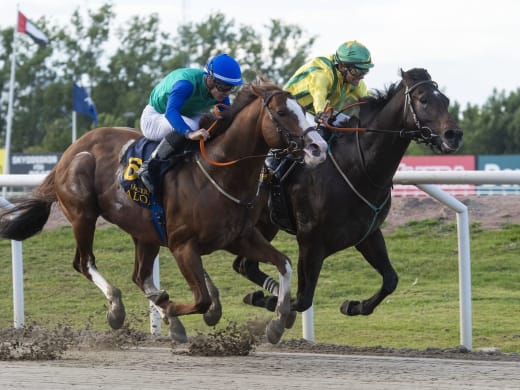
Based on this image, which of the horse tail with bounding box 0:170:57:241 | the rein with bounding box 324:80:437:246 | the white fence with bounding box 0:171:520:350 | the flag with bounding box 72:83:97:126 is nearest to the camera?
the rein with bounding box 324:80:437:246

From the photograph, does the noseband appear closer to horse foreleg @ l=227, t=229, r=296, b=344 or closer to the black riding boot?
horse foreleg @ l=227, t=229, r=296, b=344

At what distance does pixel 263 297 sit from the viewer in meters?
7.17

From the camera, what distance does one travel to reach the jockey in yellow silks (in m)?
6.97

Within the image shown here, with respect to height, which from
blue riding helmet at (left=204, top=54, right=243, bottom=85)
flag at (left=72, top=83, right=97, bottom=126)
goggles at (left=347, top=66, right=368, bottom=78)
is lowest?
blue riding helmet at (left=204, top=54, right=243, bottom=85)

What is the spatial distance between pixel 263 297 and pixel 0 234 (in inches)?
77.0

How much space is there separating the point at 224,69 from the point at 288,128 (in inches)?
28.8

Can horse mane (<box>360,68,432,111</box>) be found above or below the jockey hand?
above

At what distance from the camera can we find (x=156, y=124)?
6.86 m

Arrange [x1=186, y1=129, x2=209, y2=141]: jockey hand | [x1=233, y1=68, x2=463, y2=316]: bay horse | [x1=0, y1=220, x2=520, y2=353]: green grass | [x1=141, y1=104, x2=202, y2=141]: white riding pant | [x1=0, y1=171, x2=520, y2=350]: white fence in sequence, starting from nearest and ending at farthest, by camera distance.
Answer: [x1=186, y1=129, x2=209, y2=141]: jockey hand, [x1=233, y1=68, x2=463, y2=316]: bay horse, [x1=141, y1=104, x2=202, y2=141]: white riding pant, [x1=0, y1=171, x2=520, y2=350]: white fence, [x1=0, y1=220, x2=520, y2=353]: green grass

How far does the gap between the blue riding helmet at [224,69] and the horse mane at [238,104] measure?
0.10 meters

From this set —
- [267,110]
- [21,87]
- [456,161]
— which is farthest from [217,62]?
[21,87]

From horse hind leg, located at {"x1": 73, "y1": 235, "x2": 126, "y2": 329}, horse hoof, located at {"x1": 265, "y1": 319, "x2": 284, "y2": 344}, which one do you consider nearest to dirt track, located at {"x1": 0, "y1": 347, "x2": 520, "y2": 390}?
horse hoof, located at {"x1": 265, "y1": 319, "x2": 284, "y2": 344}

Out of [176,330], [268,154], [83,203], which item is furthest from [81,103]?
[268,154]

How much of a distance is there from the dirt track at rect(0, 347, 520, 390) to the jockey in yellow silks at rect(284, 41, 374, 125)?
66.9 inches
